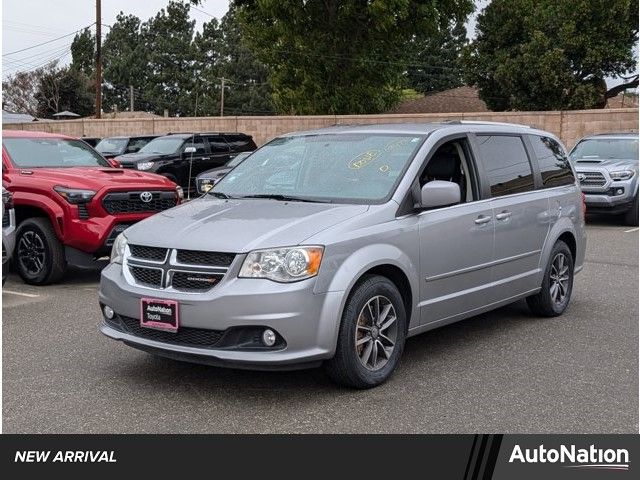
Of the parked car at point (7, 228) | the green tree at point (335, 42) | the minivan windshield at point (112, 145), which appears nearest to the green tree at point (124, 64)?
the green tree at point (335, 42)

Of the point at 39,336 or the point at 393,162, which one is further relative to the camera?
the point at 39,336

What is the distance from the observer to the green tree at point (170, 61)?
3127 inches

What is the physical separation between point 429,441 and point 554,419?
2.71ft

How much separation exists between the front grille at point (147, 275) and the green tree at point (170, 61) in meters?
74.3

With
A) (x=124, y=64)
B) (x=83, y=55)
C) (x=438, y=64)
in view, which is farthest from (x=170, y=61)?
(x=438, y=64)

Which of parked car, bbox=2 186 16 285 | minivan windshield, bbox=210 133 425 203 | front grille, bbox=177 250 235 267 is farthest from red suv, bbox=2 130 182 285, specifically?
front grille, bbox=177 250 235 267

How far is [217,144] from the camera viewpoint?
21062 millimetres

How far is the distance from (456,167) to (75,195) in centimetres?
447

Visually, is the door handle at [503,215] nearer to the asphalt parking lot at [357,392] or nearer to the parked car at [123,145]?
the asphalt parking lot at [357,392]

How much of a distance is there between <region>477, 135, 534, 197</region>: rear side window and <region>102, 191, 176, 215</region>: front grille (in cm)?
432

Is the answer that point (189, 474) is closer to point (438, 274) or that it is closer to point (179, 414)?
point (179, 414)

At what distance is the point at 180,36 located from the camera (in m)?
80.8

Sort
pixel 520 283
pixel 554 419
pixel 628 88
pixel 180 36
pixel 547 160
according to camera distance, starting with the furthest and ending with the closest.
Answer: pixel 180 36 → pixel 628 88 → pixel 547 160 → pixel 520 283 → pixel 554 419

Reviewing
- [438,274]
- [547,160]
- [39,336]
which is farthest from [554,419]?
[39,336]
